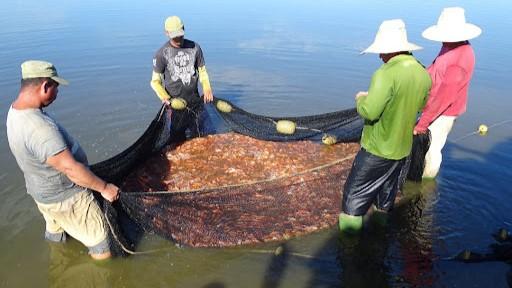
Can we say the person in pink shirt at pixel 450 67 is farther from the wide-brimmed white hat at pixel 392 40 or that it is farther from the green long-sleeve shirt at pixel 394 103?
the wide-brimmed white hat at pixel 392 40

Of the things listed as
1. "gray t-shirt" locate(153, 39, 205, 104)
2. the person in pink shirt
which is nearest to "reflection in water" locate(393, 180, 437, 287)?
the person in pink shirt

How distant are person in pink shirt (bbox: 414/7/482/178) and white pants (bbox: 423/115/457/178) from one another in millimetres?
90

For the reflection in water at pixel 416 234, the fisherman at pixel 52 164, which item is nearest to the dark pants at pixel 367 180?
the reflection in water at pixel 416 234

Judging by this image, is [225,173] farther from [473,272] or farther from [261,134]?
[473,272]

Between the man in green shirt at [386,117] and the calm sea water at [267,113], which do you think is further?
the calm sea water at [267,113]

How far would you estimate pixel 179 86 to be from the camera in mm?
6266

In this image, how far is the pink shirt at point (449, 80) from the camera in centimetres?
470

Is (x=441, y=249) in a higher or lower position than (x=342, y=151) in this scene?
lower

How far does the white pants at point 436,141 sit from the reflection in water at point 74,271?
4457 millimetres

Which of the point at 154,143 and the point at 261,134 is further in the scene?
the point at 261,134

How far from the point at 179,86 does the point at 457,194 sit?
4.54 meters

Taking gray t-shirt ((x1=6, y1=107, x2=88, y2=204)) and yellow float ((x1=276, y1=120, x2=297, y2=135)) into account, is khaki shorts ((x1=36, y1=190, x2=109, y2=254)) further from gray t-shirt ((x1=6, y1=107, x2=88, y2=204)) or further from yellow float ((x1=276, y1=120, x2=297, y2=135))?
yellow float ((x1=276, y1=120, x2=297, y2=135))

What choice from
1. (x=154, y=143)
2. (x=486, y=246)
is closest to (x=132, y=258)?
(x=154, y=143)

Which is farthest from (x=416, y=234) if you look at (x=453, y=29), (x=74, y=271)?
(x=74, y=271)
